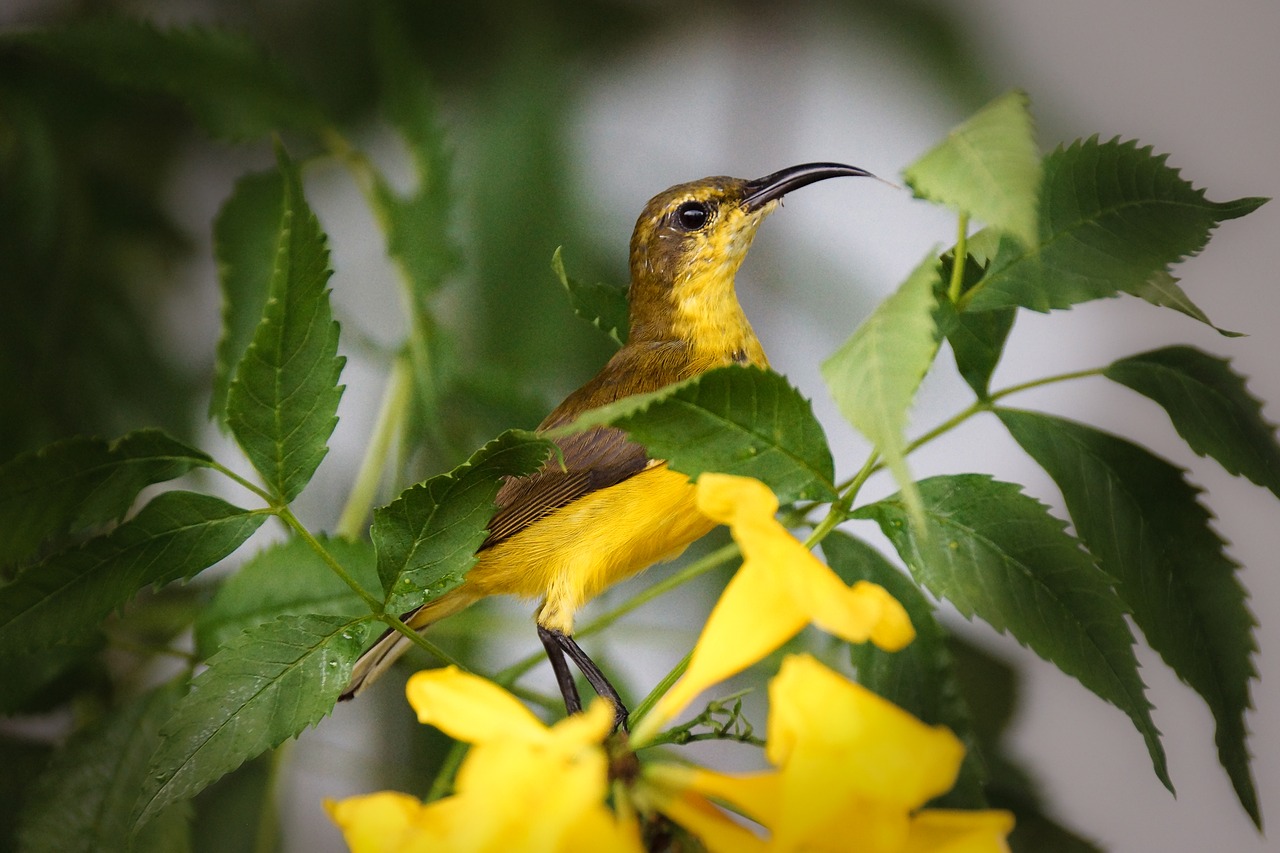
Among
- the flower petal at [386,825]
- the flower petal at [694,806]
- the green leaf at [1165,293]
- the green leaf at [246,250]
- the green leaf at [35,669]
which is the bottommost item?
the flower petal at [694,806]

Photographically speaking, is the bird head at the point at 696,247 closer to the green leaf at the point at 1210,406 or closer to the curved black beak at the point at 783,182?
the curved black beak at the point at 783,182

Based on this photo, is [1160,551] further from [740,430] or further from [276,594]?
[276,594]

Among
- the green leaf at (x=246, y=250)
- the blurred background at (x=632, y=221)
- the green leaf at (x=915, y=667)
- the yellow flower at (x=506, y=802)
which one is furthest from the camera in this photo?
the blurred background at (x=632, y=221)

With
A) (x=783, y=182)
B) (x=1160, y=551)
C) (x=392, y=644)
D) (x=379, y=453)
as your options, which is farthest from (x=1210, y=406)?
(x=379, y=453)

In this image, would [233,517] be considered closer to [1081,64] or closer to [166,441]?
[166,441]

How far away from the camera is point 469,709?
0.55ft

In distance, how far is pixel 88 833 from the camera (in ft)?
1.06

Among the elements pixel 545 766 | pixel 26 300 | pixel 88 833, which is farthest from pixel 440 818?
pixel 26 300

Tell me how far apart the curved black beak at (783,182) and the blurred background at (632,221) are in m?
0.18

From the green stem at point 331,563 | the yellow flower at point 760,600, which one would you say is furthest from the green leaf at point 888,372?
the green stem at point 331,563

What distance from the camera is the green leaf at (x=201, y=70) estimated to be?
1.45ft

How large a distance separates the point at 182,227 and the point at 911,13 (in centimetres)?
50

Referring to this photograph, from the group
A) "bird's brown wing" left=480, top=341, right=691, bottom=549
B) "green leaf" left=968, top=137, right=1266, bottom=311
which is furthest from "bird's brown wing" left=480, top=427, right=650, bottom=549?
"green leaf" left=968, top=137, right=1266, bottom=311

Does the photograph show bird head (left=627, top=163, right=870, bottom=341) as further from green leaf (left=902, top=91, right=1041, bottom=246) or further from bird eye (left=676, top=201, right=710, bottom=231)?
green leaf (left=902, top=91, right=1041, bottom=246)
